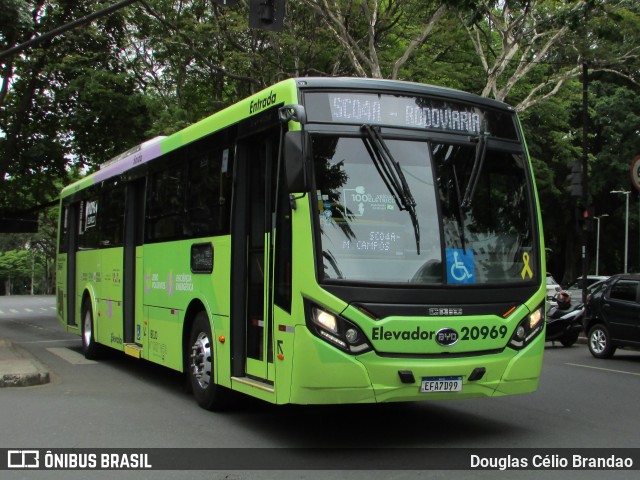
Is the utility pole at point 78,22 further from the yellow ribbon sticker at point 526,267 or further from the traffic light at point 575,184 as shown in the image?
the traffic light at point 575,184

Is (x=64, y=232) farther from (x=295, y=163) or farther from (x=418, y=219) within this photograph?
(x=418, y=219)

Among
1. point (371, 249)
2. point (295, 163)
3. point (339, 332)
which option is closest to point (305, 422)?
point (339, 332)

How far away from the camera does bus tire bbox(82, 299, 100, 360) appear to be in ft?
44.4

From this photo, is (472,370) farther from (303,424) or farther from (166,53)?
(166,53)

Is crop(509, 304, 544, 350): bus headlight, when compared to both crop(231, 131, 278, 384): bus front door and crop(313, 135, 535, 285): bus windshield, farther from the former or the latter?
crop(231, 131, 278, 384): bus front door

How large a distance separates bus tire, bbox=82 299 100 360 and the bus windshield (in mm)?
8154

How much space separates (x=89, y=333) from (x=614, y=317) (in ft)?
32.0

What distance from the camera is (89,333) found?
543 inches

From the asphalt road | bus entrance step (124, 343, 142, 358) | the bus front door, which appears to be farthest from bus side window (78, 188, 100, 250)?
the bus front door

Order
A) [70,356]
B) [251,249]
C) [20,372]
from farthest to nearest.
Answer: [70,356] → [20,372] → [251,249]

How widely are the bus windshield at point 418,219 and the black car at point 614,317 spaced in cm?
819

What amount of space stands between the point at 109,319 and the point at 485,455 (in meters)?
7.59

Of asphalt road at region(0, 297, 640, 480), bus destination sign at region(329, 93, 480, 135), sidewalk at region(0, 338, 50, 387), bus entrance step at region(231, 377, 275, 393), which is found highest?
bus destination sign at region(329, 93, 480, 135)

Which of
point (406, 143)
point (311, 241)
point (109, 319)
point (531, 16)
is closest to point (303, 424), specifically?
point (311, 241)
